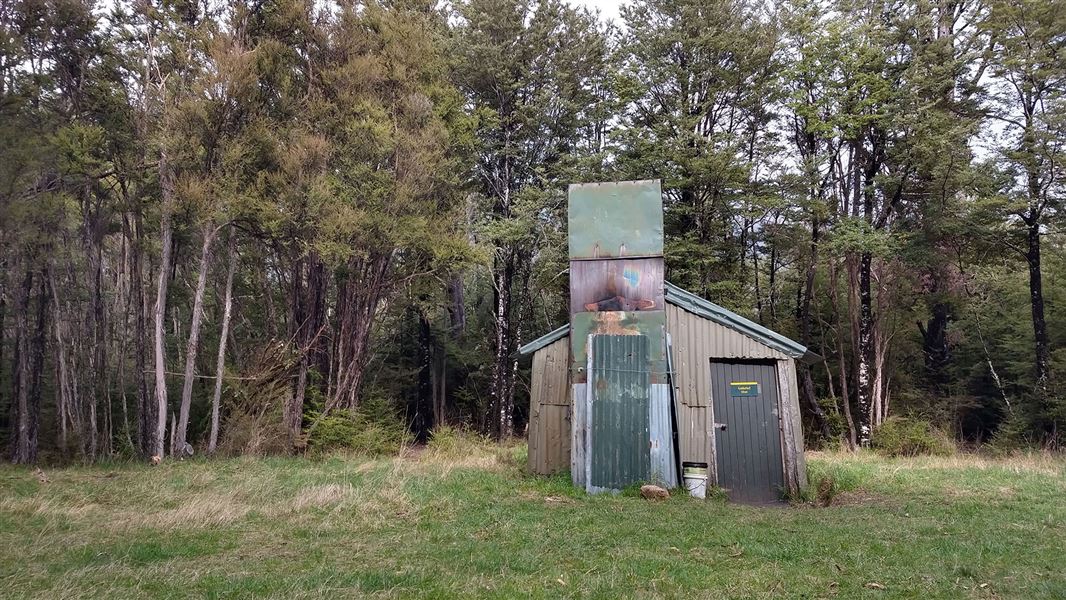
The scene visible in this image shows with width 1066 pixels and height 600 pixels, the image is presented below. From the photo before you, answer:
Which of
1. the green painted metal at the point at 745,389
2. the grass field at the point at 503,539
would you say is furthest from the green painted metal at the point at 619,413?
the green painted metal at the point at 745,389

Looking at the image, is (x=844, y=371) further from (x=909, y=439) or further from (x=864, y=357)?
(x=909, y=439)

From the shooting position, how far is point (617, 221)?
1153 cm

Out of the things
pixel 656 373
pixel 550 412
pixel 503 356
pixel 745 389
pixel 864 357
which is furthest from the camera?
pixel 503 356

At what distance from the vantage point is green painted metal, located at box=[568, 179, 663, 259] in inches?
448

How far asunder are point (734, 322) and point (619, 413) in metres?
2.55

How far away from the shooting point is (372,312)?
18.9m

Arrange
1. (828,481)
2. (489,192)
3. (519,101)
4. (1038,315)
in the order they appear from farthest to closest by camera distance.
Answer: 1. (489,192)
2. (519,101)
3. (1038,315)
4. (828,481)

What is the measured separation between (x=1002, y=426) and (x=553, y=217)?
14.0m

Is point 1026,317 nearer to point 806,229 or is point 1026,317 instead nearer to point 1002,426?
point 1002,426

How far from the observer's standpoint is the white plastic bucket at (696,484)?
10273mm

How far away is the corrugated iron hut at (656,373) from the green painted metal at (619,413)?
0.05ft

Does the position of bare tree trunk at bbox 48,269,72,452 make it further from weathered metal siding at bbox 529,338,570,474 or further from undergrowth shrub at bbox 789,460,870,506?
undergrowth shrub at bbox 789,460,870,506

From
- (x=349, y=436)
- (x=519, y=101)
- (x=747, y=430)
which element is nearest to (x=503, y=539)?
(x=747, y=430)

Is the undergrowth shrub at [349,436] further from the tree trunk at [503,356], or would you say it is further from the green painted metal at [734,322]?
the green painted metal at [734,322]
